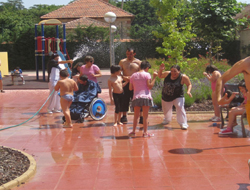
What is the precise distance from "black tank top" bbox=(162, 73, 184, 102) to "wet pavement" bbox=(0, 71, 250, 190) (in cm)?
73

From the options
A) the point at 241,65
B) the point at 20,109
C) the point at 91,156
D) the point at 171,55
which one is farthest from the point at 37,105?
the point at 241,65

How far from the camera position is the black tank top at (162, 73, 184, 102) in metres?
8.31

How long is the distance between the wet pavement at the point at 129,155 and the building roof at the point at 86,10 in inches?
1496

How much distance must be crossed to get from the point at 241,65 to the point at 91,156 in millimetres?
2979

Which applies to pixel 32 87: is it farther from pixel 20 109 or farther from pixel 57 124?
pixel 57 124

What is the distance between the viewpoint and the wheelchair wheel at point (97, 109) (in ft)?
30.8

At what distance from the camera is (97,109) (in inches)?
376

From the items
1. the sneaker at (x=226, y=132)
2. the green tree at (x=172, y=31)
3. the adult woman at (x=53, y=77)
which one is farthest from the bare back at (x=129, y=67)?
the green tree at (x=172, y=31)

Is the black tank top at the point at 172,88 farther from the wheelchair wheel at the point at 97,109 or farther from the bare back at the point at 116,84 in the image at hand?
the wheelchair wheel at the point at 97,109

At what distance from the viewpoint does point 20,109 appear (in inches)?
464

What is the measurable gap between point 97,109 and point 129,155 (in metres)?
3.56

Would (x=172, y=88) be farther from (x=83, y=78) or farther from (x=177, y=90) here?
(x=83, y=78)

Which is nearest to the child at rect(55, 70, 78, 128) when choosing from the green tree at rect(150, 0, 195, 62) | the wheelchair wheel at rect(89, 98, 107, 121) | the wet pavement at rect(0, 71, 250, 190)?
the wet pavement at rect(0, 71, 250, 190)

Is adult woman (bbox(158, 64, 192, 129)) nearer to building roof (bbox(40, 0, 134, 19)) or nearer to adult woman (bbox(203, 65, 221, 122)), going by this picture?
adult woman (bbox(203, 65, 221, 122))
